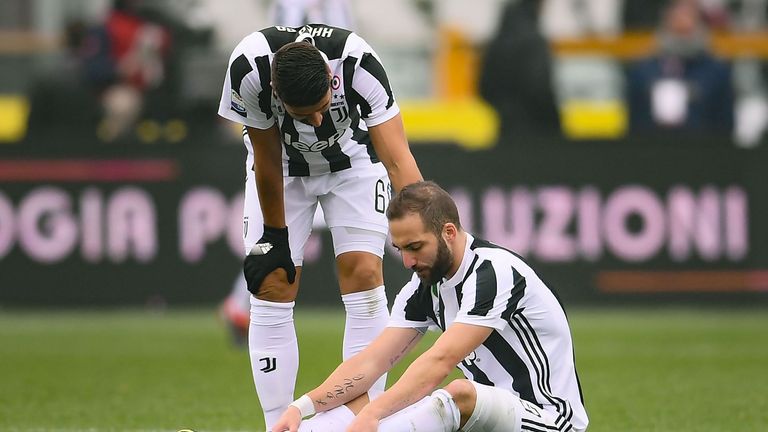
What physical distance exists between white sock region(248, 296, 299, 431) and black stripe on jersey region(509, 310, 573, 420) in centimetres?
132

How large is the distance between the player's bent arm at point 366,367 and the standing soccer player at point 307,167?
674 millimetres

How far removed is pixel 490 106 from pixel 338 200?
773 centimetres

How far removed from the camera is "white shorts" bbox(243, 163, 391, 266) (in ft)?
21.2

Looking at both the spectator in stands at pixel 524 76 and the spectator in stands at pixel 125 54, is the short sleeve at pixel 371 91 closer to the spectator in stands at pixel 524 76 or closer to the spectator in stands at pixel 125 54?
the spectator in stands at pixel 524 76

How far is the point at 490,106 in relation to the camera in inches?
553

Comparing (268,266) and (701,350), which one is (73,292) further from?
(268,266)

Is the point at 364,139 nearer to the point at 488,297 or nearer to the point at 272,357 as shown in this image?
the point at 272,357

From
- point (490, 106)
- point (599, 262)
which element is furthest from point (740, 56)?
point (599, 262)

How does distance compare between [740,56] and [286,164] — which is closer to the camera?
[286,164]

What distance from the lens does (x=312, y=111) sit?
5691 mm

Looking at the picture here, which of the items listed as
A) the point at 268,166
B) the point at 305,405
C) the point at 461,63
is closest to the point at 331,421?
the point at 305,405

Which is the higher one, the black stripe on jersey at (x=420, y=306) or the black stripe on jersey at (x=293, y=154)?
the black stripe on jersey at (x=293, y=154)

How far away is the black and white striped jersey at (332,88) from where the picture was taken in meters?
5.93

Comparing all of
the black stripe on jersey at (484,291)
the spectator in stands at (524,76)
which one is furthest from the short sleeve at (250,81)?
the spectator in stands at (524,76)
